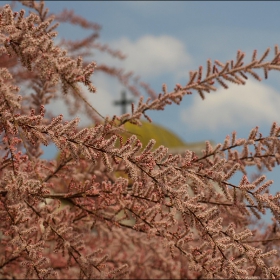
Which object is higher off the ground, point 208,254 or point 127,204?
point 127,204

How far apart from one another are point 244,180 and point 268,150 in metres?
0.59

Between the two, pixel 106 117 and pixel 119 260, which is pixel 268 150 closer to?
pixel 106 117

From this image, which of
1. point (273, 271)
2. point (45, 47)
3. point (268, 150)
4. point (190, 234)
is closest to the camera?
point (45, 47)

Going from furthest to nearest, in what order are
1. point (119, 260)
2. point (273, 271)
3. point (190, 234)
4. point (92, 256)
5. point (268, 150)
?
point (119, 260)
point (268, 150)
point (92, 256)
point (190, 234)
point (273, 271)

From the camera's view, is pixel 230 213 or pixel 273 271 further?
pixel 230 213

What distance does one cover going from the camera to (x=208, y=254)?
7.25ft

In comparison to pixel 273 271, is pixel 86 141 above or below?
above

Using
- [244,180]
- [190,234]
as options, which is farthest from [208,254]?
[244,180]

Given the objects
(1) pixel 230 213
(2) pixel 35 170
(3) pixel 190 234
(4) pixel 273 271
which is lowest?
(4) pixel 273 271

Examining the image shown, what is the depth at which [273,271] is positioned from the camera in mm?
2080

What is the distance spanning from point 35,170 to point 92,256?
0.57 meters

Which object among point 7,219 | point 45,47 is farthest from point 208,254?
point 45,47

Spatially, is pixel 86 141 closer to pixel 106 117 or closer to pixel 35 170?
Answer: pixel 106 117

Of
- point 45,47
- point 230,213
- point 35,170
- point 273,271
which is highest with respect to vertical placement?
point 45,47
